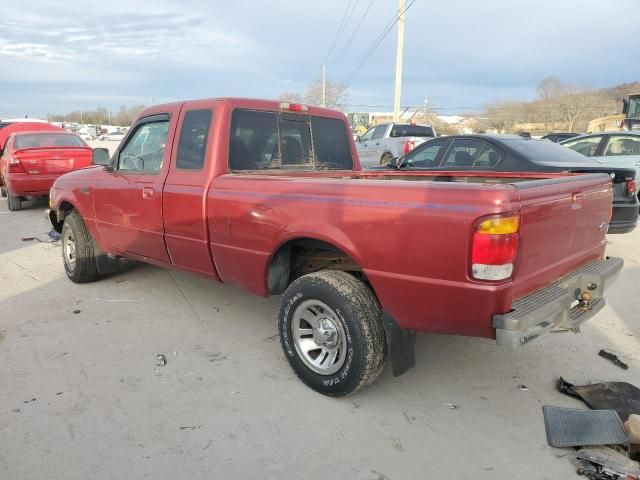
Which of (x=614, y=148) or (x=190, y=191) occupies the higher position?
(x=614, y=148)

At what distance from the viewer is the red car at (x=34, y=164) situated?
32.4ft

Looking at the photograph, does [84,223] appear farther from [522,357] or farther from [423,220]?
[522,357]

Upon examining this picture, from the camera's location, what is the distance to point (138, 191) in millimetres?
4410

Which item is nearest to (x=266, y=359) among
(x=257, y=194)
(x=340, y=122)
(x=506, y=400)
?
(x=257, y=194)

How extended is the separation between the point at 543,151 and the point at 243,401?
531cm

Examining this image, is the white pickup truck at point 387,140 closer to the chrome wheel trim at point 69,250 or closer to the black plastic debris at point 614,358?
the chrome wheel trim at point 69,250

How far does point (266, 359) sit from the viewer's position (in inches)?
148

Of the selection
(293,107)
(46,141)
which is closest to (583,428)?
(293,107)

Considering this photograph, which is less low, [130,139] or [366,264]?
[130,139]

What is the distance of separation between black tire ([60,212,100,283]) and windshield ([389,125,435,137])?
10955 mm

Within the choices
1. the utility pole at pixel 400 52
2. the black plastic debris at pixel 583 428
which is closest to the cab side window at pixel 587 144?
the black plastic debris at pixel 583 428

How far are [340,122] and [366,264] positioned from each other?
2.49 meters

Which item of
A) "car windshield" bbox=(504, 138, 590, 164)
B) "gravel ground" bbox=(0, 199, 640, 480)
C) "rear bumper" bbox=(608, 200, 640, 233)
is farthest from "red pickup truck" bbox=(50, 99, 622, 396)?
"rear bumper" bbox=(608, 200, 640, 233)

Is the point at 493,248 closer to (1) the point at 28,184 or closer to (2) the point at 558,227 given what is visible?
(2) the point at 558,227
